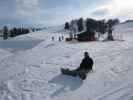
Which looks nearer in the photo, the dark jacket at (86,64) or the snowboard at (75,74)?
the snowboard at (75,74)

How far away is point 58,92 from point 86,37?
29526 mm

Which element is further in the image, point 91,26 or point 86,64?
point 91,26

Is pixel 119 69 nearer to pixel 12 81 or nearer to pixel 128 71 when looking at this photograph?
pixel 128 71

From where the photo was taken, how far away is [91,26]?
6438cm

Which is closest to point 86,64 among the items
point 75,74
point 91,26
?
point 75,74

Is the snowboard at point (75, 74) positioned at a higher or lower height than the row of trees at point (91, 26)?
lower

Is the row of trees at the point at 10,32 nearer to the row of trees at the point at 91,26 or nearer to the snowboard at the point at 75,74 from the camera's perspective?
the row of trees at the point at 91,26

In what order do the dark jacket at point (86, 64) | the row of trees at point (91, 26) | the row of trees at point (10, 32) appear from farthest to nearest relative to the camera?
the row of trees at point (10, 32)
the row of trees at point (91, 26)
the dark jacket at point (86, 64)

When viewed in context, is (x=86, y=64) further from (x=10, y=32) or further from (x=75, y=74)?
(x=10, y=32)

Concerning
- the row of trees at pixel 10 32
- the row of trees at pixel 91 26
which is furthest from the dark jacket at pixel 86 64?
the row of trees at pixel 10 32

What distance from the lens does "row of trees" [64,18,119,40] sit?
4034cm

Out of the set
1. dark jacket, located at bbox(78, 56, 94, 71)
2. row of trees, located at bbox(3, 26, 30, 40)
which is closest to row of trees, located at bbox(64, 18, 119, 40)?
row of trees, located at bbox(3, 26, 30, 40)

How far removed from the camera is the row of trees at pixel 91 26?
40.3 m

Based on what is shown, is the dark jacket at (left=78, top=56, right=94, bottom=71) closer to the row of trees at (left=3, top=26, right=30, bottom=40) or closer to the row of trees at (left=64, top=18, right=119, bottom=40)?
the row of trees at (left=64, top=18, right=119, bottom=40)
